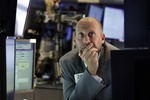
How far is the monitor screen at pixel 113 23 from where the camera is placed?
3551 millimetres

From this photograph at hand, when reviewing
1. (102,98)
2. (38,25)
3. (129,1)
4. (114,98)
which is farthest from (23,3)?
(114,98)

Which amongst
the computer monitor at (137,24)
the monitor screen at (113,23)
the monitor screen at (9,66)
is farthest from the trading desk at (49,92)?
the computer monitor at (137,24)

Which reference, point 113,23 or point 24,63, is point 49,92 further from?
point 113,23

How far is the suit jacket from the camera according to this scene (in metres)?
1.63

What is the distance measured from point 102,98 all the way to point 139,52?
2.50 feet

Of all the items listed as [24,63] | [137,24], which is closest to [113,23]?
[24,63]

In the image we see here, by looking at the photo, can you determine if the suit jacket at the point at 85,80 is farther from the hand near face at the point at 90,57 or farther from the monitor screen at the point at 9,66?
the monitor screen at the point at 9,66

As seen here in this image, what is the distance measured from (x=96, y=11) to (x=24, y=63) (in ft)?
5.56

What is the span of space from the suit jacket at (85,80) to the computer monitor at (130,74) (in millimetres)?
541

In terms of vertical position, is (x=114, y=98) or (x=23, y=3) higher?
(x=23, y=3)

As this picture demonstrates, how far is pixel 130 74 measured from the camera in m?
1.03

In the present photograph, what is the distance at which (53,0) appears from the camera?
143 inches

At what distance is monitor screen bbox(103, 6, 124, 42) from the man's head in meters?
1.70

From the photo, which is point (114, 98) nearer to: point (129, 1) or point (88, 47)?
point (129, 1)
